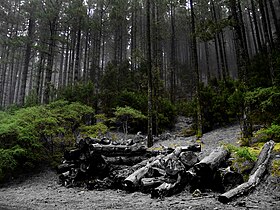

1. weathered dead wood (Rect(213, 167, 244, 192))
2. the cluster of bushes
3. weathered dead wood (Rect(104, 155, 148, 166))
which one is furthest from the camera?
the cluster of bushes

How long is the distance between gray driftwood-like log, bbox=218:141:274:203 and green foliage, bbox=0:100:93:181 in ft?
26.8

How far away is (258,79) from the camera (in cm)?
1406

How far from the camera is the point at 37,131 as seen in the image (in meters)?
11.1

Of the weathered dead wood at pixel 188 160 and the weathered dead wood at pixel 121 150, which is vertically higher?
the weathered dead wood at pixel 121 150

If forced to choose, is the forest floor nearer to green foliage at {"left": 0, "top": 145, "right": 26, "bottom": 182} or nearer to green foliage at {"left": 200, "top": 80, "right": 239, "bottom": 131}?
green foliage at {"left": 0, "top": 145, "right": 26, "bottom": 182}

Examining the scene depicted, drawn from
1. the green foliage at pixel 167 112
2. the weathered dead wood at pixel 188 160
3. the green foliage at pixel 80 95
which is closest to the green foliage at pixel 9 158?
the weathered dead wood at pixel 188 160

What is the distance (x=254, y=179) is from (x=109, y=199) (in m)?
3.55

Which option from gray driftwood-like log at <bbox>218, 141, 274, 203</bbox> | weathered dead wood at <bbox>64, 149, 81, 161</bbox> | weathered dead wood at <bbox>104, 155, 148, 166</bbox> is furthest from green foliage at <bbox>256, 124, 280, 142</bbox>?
weathered dead wood at <bbox>64, 149, 81, 161</bbox>

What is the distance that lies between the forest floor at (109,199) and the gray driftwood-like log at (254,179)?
0.10 meters

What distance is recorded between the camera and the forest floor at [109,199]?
15.4ft

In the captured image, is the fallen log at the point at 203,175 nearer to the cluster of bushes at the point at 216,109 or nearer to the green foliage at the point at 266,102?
the green foliage at the point at 266,102

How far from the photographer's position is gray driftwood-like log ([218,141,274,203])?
4.77 meters

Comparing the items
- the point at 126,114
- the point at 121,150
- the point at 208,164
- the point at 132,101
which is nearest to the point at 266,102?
the point at 208,164

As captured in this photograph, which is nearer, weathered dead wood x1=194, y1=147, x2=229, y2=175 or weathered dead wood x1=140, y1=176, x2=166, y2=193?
weathered dead wood x1=194, y1=147, x2=229, y2=175
